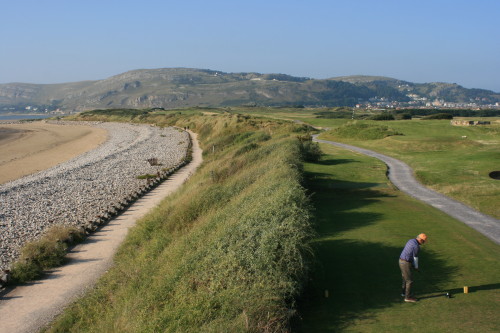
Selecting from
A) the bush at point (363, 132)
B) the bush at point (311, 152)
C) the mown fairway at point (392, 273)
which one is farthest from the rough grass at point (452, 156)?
the bush at point (311, 152)

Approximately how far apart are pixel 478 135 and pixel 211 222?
4066cm

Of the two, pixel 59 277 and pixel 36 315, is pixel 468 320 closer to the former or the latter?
pixel 36 315

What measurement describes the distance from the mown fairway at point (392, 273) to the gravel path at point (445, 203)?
705 mm

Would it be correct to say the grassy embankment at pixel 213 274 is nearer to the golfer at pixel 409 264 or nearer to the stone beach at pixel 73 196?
the golfer at pixel 409 264

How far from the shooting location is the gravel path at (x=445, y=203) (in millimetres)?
16688

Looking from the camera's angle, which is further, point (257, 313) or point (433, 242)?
point (433, 242)

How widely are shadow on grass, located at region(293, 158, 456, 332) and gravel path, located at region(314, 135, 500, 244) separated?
4399 millimetres

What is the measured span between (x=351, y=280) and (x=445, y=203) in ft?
39.9

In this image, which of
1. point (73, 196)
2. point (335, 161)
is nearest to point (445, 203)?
point (335, 161)

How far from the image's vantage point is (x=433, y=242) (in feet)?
44.7

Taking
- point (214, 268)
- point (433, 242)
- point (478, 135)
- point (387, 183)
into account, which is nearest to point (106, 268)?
point (214, 268)

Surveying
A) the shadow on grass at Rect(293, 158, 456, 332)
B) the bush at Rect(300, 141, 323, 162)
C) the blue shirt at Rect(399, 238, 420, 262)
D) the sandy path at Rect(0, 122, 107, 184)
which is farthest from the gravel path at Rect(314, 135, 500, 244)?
the sandy path at Rect(0, 122, 107, 184)

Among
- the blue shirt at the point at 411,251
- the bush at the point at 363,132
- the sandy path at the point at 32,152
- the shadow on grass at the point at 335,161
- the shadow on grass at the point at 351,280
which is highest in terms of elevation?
the bush at the point at 363,132

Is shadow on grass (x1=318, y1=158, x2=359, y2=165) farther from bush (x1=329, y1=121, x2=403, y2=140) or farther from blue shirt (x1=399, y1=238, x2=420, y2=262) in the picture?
blue shirt (x1=399, y1=238, x2=420, y2=262)
